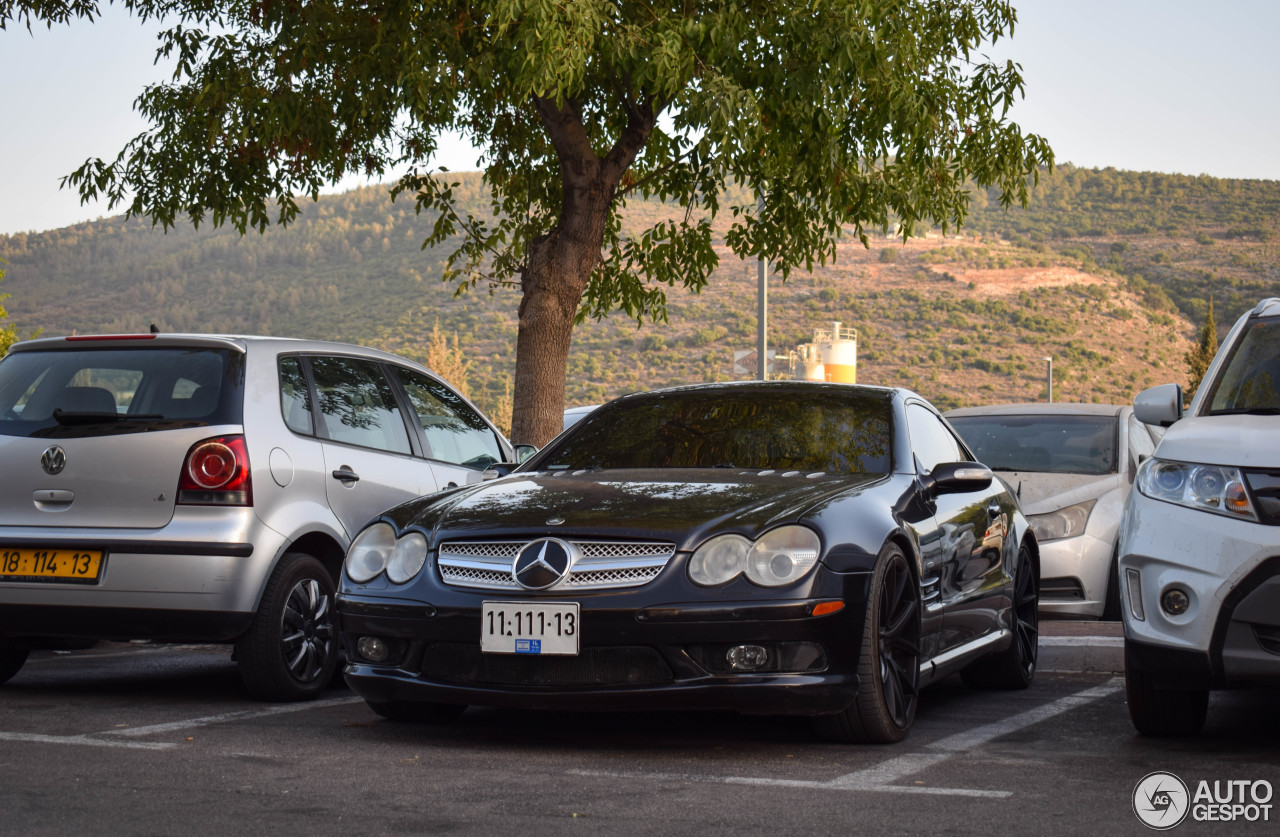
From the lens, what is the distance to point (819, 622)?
16.4 ft

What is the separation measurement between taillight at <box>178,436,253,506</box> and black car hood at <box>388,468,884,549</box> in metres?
0.97

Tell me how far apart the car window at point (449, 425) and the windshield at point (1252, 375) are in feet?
13.2

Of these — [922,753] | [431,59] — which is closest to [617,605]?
[922,753]

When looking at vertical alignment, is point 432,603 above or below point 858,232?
below

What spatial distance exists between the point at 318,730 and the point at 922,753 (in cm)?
229

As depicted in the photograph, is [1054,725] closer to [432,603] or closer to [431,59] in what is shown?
[432,603]

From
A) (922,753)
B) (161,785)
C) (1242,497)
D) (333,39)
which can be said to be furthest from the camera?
(333,39)

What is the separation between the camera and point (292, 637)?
6.68m

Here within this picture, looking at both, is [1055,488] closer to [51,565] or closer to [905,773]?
[905,773]

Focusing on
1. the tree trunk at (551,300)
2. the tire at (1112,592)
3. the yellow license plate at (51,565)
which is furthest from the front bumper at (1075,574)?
the yellow license plate at (51,565)

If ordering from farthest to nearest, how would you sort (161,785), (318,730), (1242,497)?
(318,730) < (1242,497) < (161,785)

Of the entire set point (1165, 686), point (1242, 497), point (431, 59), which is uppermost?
point (431, 59)

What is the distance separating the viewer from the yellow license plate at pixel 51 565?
631 centimetres

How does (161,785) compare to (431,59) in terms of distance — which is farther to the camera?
(431,59)
